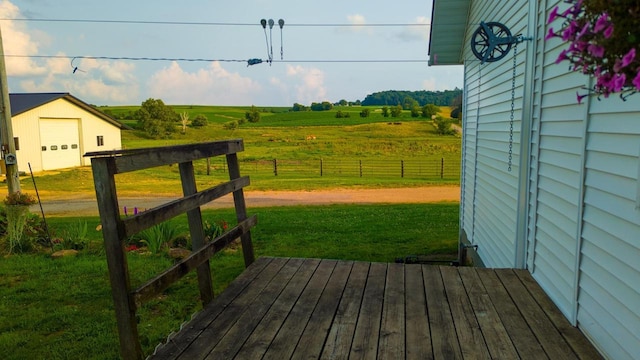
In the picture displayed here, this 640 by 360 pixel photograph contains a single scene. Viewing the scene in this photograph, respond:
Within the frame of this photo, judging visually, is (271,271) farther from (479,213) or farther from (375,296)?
(479,213)

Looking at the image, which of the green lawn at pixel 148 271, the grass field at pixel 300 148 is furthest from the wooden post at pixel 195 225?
the grass field at pixel 300 148

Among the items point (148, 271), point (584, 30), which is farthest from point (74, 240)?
point (584, 30)

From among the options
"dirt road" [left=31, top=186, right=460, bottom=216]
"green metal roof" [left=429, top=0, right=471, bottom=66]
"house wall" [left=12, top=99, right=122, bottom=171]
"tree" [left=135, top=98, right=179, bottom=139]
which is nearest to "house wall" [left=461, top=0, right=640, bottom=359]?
"green metal roof" [left=429, top=0, right=471, bottom=66]

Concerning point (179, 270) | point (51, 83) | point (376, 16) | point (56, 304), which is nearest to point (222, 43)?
point (376, 16)

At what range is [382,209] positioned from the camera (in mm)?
11430

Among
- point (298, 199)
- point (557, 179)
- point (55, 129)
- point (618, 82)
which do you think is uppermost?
point (618, 82)

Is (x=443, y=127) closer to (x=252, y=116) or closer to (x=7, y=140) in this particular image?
(x=252, y=116)

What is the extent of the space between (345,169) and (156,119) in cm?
2119

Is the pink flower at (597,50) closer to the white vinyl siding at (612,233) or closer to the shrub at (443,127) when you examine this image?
the white vinyl siding at (612,233)

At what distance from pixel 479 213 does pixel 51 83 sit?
1412 inches

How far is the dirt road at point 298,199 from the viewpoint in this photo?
12812 millimetres

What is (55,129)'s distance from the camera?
24141 millimetres

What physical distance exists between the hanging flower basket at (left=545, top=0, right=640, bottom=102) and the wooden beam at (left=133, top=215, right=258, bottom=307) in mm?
2146

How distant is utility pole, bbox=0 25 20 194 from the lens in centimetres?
852
